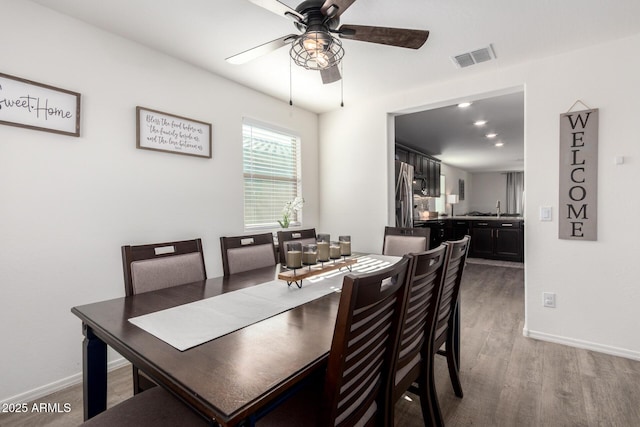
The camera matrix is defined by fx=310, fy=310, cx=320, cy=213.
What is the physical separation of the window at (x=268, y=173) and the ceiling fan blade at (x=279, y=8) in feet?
5.92

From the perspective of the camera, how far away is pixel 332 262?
2023 millimetres

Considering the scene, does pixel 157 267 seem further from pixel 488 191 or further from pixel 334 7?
pixel 488 191

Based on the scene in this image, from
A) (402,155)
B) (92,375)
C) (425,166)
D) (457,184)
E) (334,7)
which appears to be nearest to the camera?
(92,375)

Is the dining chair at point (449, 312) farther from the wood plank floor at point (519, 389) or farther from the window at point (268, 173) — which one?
the window at point (268, 173)

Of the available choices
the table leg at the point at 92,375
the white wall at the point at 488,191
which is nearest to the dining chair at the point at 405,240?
the table leg at the point at 92,375

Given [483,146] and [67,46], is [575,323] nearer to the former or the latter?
[67,46]

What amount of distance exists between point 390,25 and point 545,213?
205 cm

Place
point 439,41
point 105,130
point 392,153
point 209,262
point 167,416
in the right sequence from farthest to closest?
point 392,153 → point 209,262 → point 439,41 → point 105,130 → point 167,416

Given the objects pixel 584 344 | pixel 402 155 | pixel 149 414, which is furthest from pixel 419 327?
pixel 402 155

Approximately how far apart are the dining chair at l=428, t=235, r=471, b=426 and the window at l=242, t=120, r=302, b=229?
2.18m

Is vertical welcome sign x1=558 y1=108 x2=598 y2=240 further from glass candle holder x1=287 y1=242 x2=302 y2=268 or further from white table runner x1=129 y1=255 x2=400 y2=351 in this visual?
glass candle holder x1=287 y1=242 x2=302 y2=268

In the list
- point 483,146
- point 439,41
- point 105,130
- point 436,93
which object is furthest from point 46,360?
point 483,146

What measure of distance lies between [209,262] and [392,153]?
2372 millimetres

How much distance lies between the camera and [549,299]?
8.91 ft
